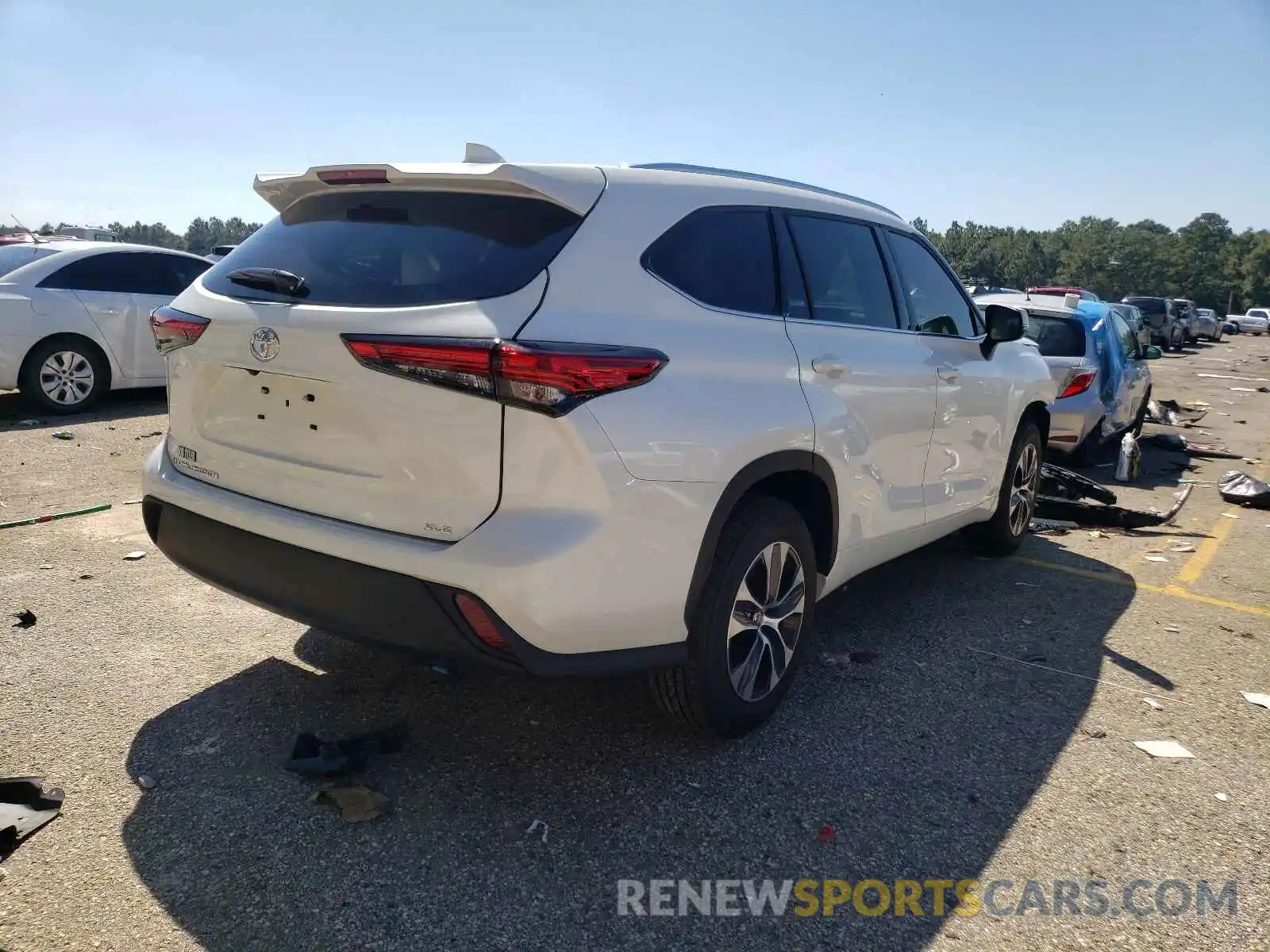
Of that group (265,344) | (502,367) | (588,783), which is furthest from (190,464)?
(588,783)

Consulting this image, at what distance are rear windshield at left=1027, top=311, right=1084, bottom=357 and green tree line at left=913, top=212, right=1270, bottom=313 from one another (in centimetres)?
9416

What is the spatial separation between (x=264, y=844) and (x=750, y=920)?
4.42 ft

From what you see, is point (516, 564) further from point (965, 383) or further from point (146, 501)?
point (965, 383)

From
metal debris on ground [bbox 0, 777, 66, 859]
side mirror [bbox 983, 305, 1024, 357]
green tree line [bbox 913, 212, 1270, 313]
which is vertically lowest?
metal debris on ground [bbox 0, 777, 66, 859]

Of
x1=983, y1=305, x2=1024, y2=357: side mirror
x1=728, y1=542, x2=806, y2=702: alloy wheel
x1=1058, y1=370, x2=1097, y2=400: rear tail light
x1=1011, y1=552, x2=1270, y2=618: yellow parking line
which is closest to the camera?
x1=728, y1=542, x2=806, y2=702: alloy wheel

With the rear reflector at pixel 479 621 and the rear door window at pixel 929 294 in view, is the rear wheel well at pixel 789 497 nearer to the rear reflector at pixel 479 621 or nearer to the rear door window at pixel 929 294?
the rear reflector at pixel 479 621

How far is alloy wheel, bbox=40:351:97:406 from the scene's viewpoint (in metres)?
9.09

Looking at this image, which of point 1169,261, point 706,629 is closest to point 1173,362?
point 706,629

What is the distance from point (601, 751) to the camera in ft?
10.7

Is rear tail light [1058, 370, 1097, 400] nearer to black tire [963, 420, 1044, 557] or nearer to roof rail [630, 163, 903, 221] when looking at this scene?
black tire [963, 420, 1044, 557]

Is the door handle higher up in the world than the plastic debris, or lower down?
higher up

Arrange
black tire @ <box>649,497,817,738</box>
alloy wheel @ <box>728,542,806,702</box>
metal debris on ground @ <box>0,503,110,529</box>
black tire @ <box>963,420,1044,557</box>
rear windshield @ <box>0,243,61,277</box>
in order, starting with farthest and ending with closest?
rear windshield @ <box>0,243,61,277</box>
black tire @ <box>963,420,1044,557</box>
metal debris on ground @ <box>0,503,110,529</box>
alloy wheel @ <box>728,542,806,702</box>
black tire @ <box>649,497,817,738</box>

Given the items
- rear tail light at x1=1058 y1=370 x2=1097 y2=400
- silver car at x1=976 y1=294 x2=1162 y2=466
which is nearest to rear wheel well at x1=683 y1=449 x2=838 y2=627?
silver car at x1=976 y1=294 x2=1162 y2=466

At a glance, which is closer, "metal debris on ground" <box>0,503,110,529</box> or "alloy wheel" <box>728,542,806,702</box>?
"alloy wheel" <box>728,542,806,702</box>
